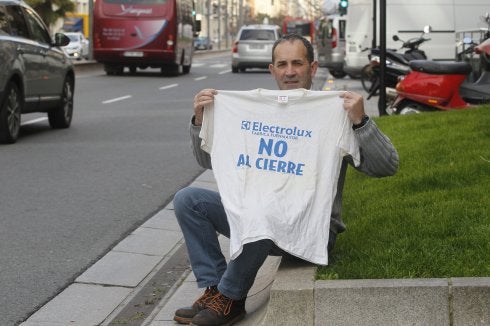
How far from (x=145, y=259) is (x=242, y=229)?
2.20 meters

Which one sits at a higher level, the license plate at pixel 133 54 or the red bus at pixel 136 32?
the red bus at pixel 136 32

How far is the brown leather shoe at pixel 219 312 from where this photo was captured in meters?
5.25

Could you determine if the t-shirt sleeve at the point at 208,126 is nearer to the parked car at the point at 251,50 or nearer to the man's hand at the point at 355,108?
the man's hand at the point at 355,108

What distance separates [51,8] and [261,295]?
5694cm

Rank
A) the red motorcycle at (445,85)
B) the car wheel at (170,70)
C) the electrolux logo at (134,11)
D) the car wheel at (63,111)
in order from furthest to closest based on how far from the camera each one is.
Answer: the car wheel at (170,70)
the electrolux logo at (134,11)
the car wheel at (63,111)
the red motorcycle at (445,85)

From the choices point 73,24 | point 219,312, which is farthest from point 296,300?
point 73,24

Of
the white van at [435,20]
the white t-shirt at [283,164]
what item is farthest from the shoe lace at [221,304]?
the white van at [435,20]

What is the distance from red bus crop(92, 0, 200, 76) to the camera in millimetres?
35938

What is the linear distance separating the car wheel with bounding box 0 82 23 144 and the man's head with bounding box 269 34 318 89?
29.7ft

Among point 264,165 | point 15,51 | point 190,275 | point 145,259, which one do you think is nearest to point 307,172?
point 264,165

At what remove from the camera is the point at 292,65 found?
17.4 ft

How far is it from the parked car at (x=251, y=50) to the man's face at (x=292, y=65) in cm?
3507

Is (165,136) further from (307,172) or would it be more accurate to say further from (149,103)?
(307,172)

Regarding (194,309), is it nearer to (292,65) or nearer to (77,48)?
(292,65)
